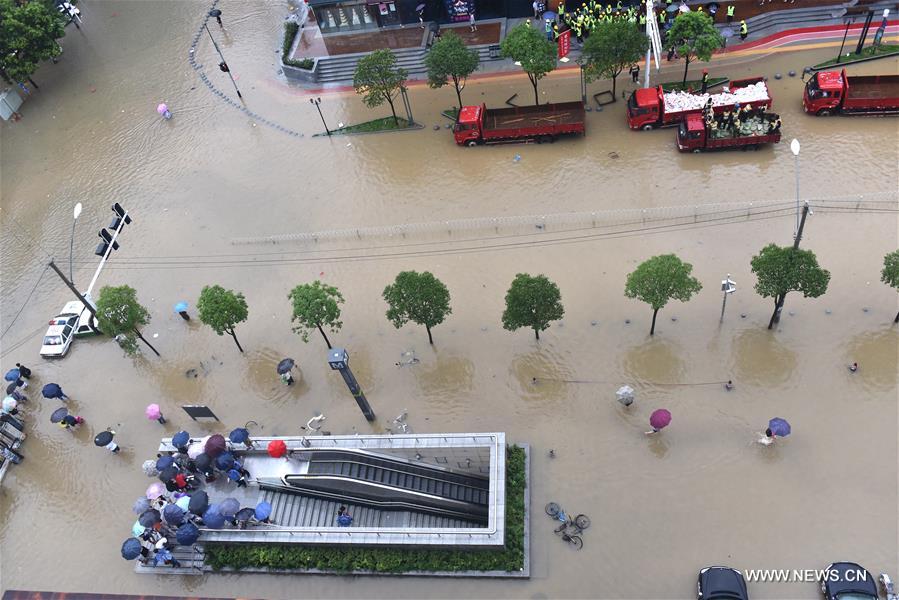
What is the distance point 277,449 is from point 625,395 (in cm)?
1326

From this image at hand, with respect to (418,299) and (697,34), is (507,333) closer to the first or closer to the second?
(418,299)

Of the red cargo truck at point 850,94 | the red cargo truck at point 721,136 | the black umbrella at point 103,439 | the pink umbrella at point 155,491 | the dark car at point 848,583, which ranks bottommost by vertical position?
the dark car at point 848,583

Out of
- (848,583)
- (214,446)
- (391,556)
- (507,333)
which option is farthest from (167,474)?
(848,583)

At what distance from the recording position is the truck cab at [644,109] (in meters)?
34.4

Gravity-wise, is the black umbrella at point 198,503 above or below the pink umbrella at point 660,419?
below

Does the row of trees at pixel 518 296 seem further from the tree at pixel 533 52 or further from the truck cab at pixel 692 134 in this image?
the tree at pixel 533 52

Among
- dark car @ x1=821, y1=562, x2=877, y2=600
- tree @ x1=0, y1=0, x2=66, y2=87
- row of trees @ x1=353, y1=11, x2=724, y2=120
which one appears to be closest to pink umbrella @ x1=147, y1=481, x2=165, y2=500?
dark car @ x1=821, y1=562, x2=877, y2=600

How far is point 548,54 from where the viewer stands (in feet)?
115

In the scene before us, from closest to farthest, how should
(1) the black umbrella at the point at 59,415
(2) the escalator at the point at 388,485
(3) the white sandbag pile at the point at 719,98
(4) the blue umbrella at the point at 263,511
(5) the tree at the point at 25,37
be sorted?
1. (4) the blue umbrella at the point at 263,511
2. (2) the escalator at the point at 388,485
3. (1) the black umbrella at the point at 59,415
4. (3) the white sandbag pile at the point at 719,98
5. (5) the tree at the point at 25,37

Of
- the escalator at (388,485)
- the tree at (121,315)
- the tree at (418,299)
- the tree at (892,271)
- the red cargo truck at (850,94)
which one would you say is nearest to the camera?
the escalator at (388,485)

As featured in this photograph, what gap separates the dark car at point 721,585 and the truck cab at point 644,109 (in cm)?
2303

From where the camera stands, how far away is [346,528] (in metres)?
22.6

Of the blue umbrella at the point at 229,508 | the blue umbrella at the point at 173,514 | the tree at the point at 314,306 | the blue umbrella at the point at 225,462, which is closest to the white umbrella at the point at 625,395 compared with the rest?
the tree at the point at 314,306

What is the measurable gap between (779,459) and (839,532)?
287 centimetres
